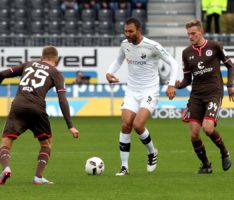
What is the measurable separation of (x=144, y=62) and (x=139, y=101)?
577 mm

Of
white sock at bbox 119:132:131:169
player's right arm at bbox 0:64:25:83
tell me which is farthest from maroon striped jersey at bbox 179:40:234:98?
player's right arm at bbox 0:64:25:83

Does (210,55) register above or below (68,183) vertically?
above

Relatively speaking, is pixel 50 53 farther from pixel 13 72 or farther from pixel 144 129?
pixel 144 129

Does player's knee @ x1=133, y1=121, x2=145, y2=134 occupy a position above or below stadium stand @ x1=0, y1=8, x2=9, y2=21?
above

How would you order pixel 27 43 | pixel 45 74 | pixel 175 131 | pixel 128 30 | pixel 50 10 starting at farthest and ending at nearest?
pixel 50 10, pixel 27 43, pixel 175 131, pixel 128 30, pixel 45 74

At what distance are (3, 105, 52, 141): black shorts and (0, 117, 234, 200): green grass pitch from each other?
0.66 meters

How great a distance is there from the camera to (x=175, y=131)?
2252 cm

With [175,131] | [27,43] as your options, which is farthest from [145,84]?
[27,43]

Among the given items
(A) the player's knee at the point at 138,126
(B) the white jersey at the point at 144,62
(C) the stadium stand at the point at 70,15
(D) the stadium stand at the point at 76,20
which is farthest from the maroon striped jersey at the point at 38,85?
(C) the stadium stand at the point at 70,15

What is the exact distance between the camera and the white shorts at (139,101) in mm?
13228

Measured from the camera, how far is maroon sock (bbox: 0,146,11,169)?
11254 millimetres

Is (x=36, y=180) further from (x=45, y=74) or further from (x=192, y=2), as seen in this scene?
(x=192, y=2)

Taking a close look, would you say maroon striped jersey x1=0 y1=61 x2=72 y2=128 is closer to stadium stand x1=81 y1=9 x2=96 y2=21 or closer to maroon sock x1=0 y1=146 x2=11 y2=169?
maroon sock x1=0 y1=146 x2=11 y2=169

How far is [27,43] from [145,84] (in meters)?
17.9
